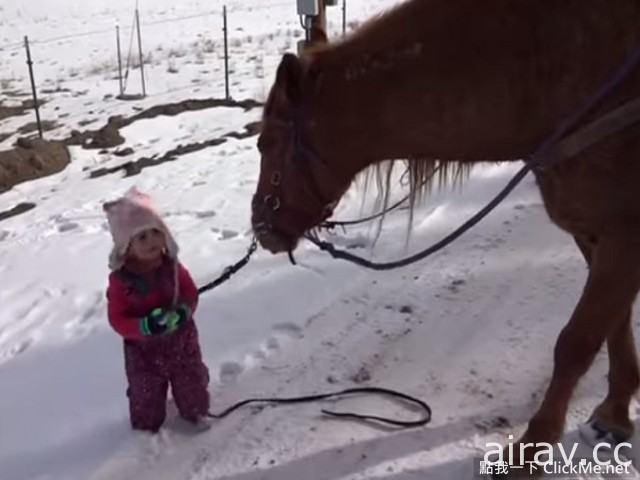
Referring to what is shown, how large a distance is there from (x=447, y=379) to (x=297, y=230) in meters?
1.09

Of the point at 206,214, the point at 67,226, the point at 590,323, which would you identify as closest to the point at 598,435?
the point at 590,323

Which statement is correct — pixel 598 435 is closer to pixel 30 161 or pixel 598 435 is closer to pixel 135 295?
pixel 135 295

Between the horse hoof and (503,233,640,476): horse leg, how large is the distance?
25 cm

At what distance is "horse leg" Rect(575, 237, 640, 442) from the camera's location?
2604mm

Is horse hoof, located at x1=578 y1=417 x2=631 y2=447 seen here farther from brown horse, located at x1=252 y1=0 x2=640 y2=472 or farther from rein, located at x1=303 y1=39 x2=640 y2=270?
rein, located at x1=303 y1=39 x2=640 y2=270

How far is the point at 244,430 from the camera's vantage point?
9.09 feet

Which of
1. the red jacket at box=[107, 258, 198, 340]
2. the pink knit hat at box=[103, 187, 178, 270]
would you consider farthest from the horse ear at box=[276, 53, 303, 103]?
the red jacket at box=[107, 258, 198, 340]

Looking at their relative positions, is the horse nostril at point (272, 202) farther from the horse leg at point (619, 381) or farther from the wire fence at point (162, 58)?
the wire fence at point (162, 58)

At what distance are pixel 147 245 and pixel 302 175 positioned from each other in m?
0.65

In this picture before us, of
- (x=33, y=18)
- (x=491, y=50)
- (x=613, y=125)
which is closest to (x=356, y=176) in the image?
(x=491, y=50)

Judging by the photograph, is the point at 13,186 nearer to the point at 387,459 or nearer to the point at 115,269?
the point at 115,269

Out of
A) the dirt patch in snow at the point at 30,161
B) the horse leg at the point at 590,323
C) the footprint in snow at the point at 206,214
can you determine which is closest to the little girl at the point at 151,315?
the horse leg at the point at 590,323

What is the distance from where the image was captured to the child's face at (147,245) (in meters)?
2.50

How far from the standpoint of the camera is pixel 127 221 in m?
2.47
